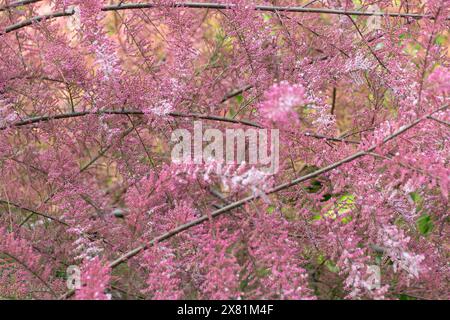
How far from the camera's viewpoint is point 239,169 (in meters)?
1.02

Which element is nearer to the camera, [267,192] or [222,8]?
[267,192]

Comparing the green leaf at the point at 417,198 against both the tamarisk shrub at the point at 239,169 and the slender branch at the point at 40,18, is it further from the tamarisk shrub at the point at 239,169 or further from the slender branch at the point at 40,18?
the slender branch at the point at 40,18

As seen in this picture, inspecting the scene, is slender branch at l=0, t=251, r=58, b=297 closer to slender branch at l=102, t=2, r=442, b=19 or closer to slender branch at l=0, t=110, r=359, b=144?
slender branch at l=0, t=110, r=359, b=144

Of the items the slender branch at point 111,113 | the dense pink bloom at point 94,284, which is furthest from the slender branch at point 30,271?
the slender branch at point 111,113

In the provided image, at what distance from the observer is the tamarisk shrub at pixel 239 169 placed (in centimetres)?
104

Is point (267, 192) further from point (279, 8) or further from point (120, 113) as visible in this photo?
point (279, 8)

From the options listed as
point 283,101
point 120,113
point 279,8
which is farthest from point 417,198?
point 283,101

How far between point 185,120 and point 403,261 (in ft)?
1.99

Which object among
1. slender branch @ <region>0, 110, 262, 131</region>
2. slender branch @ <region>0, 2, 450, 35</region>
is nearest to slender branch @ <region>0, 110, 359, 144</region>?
slender branch @ <region>0, 110, 262, 131</region>

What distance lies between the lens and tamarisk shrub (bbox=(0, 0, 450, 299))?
1035 mm

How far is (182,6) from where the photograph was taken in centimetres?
146

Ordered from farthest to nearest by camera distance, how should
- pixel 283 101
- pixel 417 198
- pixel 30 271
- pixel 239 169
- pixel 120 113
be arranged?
pixel 417 198, pixel 120 113, pixel 30 271, pixel 239 169, pixel 283 101

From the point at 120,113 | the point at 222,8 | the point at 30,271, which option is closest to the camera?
the point at 30,271
